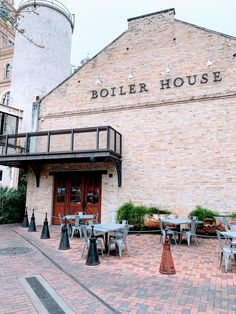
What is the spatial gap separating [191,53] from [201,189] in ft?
18.5

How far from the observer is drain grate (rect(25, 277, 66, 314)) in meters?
3.74

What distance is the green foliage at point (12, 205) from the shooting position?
12734 mm

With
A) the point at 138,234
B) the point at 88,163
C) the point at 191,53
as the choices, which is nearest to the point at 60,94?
the point at 88,163

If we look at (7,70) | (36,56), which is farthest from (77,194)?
(7,70)

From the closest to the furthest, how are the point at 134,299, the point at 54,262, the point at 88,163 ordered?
the point at 134,299 < the point at 54,262 < the point at 88,163

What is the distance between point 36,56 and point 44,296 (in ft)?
53.5

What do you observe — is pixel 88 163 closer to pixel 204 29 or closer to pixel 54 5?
pixel 204 29

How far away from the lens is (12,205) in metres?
13.1

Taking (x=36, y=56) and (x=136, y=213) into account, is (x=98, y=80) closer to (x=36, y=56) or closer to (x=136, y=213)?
(x=136, y=213)

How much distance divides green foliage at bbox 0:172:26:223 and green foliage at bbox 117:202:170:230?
5.65 m

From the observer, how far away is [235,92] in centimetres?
1016

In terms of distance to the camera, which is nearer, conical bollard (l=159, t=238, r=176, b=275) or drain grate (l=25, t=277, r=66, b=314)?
drain grate (l=25, t=277, r=66, b=314)

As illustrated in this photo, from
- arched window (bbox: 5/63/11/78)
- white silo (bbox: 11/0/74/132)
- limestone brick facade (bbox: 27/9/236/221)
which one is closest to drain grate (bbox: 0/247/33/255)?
limestone brick facade (bbox: 27/9/236/221)

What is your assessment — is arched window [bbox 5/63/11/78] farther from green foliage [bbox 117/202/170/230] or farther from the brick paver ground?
the brick paver ground
